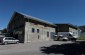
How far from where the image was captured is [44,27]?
43.2 m

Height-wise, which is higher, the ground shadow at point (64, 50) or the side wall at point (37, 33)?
the side wall at point (37, 33)

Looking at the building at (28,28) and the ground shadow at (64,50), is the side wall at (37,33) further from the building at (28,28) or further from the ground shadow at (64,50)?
the ground shadow at (64,50)

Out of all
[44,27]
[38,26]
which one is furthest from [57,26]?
[38,26]

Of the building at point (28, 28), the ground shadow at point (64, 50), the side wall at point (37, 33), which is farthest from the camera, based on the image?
the side wall at point (37, 33)

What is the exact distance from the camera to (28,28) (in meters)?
36.2

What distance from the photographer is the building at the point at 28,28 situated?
35.8 m

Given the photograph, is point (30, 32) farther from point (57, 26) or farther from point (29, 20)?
point (57, 26)

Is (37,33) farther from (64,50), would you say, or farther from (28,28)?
(64,50)

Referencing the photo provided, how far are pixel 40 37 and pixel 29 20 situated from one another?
6.07 meters

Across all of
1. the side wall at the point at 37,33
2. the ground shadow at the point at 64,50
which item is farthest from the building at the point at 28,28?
the ground shadow at the point at 64,50

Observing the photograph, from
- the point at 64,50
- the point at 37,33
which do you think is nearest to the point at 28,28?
the point at 37,33

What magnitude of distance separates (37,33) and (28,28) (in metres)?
3.96

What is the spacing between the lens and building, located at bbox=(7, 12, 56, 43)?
35.8m

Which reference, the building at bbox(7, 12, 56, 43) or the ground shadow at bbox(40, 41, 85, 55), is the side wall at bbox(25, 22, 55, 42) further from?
the ground shadow at bbox(40, 41, 85, 55)
